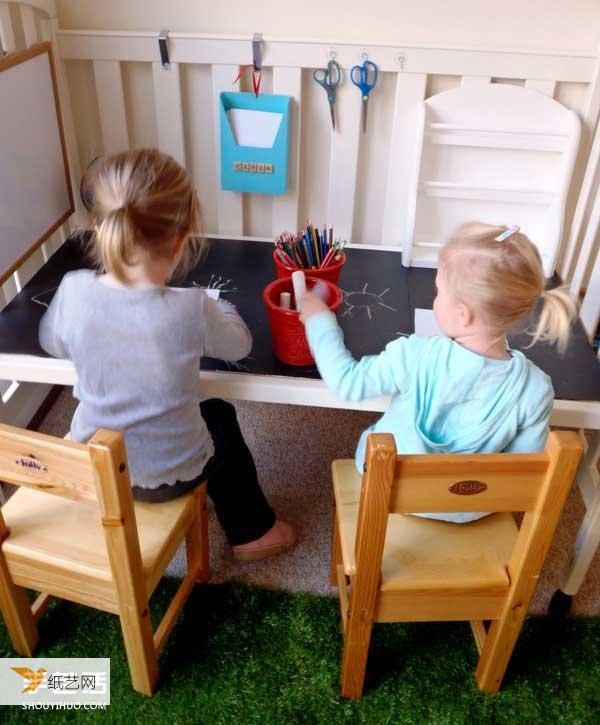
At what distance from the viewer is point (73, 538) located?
1.04m

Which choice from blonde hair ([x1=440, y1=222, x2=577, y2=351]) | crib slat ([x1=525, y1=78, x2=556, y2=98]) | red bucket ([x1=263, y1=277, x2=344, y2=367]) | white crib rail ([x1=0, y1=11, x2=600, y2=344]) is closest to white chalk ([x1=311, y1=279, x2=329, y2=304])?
red bucket ([x1=263, y1=277, x2=344, y2=367])

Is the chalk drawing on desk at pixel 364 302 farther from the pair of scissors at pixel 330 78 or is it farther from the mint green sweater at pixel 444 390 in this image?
the pair of scissors at pixel 330 78

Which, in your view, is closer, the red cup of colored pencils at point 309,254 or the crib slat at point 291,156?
the red cup of colored pencils at point 309,254

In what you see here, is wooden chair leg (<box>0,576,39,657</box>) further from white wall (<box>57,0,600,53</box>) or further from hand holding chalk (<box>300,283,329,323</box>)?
white wall (<box>57,0,600,53</box>)

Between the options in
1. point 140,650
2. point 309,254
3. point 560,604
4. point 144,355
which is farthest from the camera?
point 560,604

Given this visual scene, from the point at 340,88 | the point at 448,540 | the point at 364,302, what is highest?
the point at 340,88

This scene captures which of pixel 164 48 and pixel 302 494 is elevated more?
pixel 164 48

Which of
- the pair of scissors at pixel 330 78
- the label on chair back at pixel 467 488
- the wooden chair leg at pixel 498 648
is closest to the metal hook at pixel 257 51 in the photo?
the pair of scissors at pixel 330 78

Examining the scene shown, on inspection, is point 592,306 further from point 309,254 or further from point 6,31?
point 6,31

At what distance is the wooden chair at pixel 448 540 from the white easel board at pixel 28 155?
77 centimetres

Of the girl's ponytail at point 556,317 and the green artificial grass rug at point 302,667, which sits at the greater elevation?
the girl's ponytail at point 556,317

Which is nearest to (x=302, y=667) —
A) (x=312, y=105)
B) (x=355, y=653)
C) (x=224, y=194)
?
(x=355, y=653)

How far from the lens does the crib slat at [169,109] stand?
1462mm

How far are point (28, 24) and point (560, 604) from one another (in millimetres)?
1563
